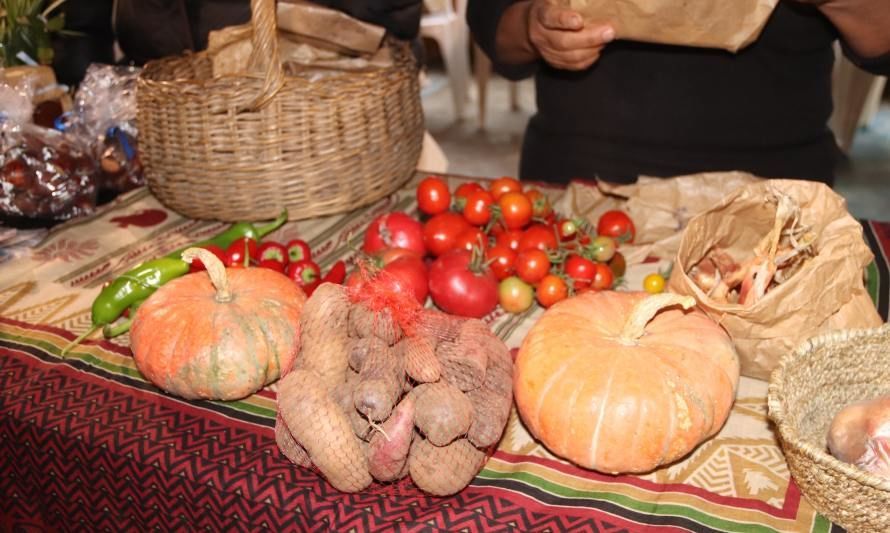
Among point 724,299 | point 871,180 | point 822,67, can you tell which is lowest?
point 871,180

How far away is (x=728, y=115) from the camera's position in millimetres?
1545

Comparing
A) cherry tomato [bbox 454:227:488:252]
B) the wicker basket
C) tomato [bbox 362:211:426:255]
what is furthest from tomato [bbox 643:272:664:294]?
the wicker basket

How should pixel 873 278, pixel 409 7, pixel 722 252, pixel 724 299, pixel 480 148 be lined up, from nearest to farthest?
pixel 724 299 → pixel 722 252 → pixel 873 278 → pixel 409 7 → pixel 480 148

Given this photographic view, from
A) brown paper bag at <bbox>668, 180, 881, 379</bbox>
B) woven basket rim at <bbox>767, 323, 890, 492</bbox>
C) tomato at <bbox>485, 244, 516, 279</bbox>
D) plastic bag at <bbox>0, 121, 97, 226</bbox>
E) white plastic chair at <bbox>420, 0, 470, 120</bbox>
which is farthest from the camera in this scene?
white plastic chair at <bbox>420, 0, 470, 120</bbox>

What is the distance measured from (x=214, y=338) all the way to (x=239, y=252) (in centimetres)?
38

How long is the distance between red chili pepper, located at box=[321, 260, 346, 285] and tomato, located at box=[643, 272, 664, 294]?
1.77ft

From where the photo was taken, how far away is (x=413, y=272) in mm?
1236

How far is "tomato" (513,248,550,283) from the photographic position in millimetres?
1253

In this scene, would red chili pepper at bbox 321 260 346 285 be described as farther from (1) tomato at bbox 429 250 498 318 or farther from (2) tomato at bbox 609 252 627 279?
(2) tomato at bbox 609 252 627 279

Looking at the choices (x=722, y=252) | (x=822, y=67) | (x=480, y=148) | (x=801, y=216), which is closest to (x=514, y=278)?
(x=722, y=252)

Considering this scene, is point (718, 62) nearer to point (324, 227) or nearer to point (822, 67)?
point (822, 67)

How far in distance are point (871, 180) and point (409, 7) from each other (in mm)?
3119

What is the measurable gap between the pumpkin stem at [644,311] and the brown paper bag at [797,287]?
0.37ft

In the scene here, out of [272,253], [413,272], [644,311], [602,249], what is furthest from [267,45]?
[644,311]
